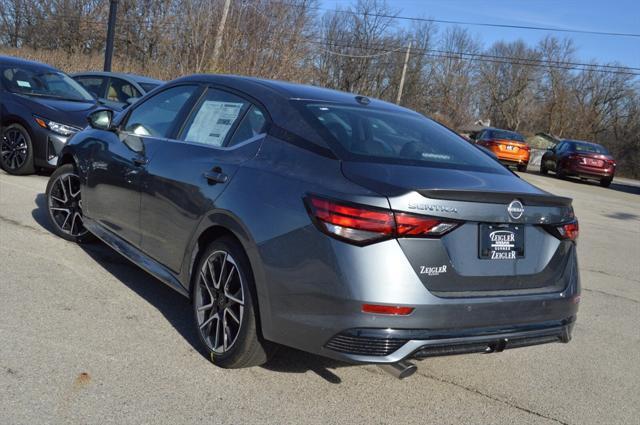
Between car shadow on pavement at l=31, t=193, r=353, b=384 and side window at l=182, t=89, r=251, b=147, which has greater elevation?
side window at l=182, t=89, r=251, b=147

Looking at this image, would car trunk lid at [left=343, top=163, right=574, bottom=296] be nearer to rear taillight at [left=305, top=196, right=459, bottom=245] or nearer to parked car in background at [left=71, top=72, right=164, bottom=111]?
rear taillight at [left=305, top=196, right=459, bottom=245]

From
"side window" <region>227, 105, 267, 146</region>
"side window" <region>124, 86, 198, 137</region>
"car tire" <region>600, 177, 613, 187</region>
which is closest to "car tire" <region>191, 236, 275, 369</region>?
"side window" <region>227, 105, 267, 146</region>

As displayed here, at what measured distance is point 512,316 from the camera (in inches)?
131

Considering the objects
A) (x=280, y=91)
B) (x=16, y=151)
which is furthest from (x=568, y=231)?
(x=16, y=151)

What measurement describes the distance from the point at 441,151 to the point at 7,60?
328 inches

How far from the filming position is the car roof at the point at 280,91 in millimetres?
3990

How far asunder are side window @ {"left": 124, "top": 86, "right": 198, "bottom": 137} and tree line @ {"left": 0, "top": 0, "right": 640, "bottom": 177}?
16.8m

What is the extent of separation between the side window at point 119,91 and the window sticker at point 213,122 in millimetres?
9131

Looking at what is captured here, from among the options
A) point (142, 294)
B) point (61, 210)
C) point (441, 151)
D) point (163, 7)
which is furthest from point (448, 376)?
point (163, 7)

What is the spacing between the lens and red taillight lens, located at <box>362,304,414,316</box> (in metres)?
3.02

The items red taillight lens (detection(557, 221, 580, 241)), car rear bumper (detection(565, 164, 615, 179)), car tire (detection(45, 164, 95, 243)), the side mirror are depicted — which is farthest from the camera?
car rear bumper (detection(565, 164, 615, 179))

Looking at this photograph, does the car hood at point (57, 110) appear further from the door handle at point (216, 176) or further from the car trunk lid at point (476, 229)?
the car trunk lid at point (476, 229)

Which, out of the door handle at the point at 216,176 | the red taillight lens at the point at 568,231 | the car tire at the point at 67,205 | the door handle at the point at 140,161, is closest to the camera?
the red taillight lens at the point at 568,231

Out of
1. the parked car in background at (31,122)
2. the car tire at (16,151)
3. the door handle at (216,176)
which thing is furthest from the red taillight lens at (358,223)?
the car tire at (16,151)
